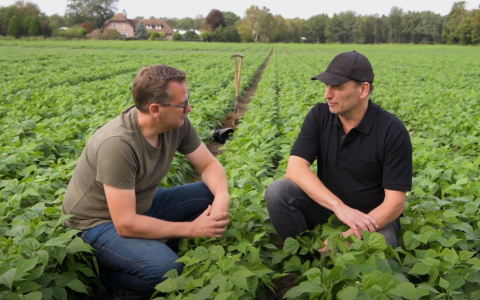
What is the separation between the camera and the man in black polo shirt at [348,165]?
293cm

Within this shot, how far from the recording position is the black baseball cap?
9.61 feet

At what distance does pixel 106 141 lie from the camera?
8.88 ft

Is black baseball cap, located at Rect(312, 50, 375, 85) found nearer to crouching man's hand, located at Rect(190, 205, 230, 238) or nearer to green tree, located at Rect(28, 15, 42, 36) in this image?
crouching man's hand, located at Rect(190, 205, 230, 238)

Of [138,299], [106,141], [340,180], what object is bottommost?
[138,299]

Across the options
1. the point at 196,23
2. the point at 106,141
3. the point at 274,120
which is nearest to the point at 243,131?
the point at 274,120

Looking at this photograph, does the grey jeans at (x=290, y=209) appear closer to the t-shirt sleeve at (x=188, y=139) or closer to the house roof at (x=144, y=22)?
the t-shirt sleeve at (x=188, y=139)

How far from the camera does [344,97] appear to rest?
9.78 feet

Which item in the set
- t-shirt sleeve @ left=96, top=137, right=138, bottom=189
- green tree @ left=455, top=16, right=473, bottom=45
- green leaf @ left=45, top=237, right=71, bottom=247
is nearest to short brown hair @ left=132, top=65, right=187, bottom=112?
t-shirt sleeve @ left=96, top=137, right=138, bottom=189

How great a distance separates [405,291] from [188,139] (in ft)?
5.84

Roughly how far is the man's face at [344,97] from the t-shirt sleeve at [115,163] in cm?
130

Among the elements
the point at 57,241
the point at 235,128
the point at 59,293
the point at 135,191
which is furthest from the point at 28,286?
the point at 235,128

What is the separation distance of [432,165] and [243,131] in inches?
111

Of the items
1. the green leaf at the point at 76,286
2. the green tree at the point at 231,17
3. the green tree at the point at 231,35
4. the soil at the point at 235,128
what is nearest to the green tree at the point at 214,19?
the green tree at the point at 231,35

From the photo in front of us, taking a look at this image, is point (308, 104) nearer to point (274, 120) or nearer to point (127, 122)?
point (274, 120)
